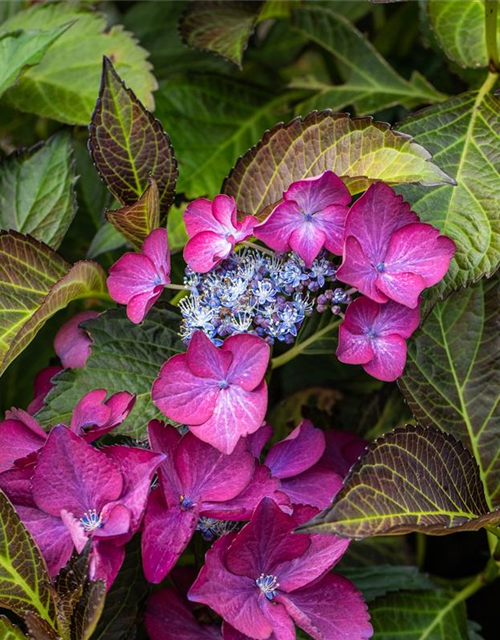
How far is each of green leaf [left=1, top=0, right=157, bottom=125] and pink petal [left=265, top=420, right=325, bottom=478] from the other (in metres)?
0.40

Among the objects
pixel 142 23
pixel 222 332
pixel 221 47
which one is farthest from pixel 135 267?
pixel 142 23

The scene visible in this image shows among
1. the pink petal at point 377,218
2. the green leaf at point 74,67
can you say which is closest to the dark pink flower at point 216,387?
the pink petal at point 377,218

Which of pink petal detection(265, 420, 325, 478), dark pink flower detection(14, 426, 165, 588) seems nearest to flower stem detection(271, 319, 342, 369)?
pink petal detection(265, 420, 325, 478)

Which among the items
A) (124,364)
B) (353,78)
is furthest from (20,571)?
(353,78)

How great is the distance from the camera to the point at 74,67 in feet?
2.95

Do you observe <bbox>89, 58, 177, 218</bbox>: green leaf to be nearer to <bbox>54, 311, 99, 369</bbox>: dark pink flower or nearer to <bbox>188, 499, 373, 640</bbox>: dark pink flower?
<bbox>54, 311, 99, 369</bbox>: dark pink flower

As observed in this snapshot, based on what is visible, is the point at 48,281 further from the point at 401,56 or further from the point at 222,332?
the point at 401,56

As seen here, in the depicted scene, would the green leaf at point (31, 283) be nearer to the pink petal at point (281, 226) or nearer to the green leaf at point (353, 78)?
the pink petal at point (281, 226)

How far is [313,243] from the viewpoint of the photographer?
0.59 m

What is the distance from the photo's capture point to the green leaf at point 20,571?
572 millimetres

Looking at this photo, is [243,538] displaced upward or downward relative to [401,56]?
downward

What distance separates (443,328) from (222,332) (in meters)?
0.22

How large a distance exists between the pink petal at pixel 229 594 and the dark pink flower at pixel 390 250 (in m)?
0.21

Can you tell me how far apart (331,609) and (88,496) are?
19 centimetres
